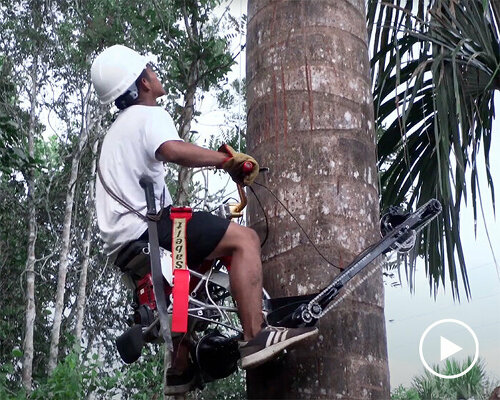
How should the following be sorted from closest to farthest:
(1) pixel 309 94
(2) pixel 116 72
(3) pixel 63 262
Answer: (1) pixel 309 94 → (2) pixel 116 72 → (3) pixel 63 262

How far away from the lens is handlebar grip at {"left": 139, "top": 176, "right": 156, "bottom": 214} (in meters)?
2.67

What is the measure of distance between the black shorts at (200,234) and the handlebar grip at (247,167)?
177 millimetres

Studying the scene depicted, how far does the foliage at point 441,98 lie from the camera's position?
5426 millimetres

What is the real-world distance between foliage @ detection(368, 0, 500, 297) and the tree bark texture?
2462 millimetres

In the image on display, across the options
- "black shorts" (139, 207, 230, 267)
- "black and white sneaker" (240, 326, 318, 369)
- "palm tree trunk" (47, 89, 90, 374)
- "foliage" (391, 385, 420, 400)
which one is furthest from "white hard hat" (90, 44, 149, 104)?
"foliage" (391, 385, 420, 400)

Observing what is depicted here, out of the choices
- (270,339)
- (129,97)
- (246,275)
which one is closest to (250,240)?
(246,275)

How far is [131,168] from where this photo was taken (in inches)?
108

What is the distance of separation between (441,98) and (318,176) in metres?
2.85

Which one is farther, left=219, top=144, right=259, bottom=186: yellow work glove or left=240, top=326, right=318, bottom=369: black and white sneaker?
left=219, top=144, right=259, bottom=186: yellow work glove

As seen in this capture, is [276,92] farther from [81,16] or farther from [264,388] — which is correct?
[81,16]

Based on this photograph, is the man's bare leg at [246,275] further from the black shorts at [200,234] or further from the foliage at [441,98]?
the foliage at [441,98]

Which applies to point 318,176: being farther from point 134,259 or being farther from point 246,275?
point 134,259

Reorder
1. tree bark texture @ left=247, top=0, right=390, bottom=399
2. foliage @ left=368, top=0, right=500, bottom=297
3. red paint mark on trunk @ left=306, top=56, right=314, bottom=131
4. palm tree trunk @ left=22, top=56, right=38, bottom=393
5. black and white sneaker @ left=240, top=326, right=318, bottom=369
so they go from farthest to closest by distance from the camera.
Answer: palm tree trunk @ left=22, top=56, right=38, bottom=393 < foliage @ left=368, top=0, right=500, bottom=297 < red paint mark on trunk @ left=306, top=56, right=314, bottom=131 < tree bark texture @ left=247, top=0, right=390, bottom=399 < black and white sneaker @ left=240, top=326, right=318, bottom=369

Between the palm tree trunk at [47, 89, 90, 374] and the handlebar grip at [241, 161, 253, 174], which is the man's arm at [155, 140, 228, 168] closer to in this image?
the handlebar grip at [241, 161, 253, 174]
